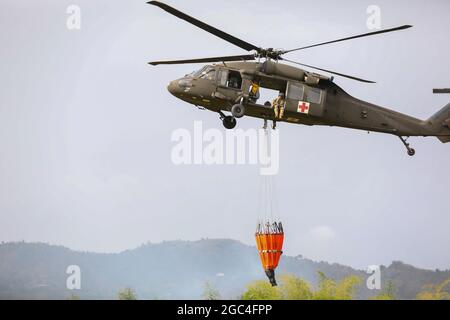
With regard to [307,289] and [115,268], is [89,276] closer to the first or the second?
[115,268]

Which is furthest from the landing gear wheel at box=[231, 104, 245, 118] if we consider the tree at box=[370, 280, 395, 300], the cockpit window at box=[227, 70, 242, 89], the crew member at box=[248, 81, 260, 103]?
the tree at box=[370, 280, 395, 300]

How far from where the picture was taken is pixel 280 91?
1007 inches

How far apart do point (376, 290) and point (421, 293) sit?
3.57 metres

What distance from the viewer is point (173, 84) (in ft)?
82.5

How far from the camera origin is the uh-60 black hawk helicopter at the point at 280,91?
82.2ft

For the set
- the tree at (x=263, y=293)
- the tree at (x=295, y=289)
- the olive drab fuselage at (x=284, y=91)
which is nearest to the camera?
the olive drab fuselage at (x=284, y=91)

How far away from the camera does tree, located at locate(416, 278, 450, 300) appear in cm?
3912

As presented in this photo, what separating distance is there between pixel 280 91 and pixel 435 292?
17591 mm

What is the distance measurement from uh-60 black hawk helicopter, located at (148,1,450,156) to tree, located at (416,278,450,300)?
1489 centimetres

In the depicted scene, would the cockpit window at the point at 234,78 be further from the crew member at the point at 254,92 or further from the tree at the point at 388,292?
the tree at the point at 388,292

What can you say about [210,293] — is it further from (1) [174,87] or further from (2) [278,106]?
(1) [174,87]

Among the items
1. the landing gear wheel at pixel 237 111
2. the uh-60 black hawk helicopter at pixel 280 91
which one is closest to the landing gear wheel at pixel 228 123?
the uh-60 black hawk helicopter at pixel 280 91

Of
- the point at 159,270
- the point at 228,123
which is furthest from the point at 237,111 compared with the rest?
the point at 159,270
